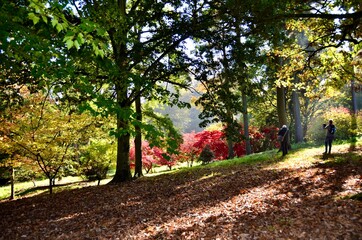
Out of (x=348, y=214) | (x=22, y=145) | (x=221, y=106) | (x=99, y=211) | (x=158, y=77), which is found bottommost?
(x=99, y=211)

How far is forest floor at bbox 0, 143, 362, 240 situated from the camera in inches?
199

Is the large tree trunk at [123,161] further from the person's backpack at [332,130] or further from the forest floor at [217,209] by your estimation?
the person's backpack at [332,130]

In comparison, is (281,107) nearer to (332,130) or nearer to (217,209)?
(332,130)

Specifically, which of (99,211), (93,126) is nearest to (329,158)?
(99,211)

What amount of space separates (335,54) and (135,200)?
10782 millimetres

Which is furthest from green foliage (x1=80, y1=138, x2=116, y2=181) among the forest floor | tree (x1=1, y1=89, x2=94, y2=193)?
the forest floor

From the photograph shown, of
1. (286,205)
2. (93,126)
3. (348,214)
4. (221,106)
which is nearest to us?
(348,214)

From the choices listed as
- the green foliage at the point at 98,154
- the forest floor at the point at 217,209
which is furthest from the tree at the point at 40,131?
the forest floor at the point at 217,209

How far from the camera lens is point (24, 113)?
11.6m

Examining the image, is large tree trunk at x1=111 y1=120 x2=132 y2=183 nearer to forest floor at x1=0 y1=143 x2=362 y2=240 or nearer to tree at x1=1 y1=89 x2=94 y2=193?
forest floor at x1=0 y1=143 x2=362 y2=240

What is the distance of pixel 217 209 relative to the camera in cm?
667

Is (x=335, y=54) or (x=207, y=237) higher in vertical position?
(x=335, y=54)

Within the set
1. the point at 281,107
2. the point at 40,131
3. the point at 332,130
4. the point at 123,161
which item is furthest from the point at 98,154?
the point at 332,130

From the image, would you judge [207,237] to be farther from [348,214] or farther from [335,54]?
[335,54]
